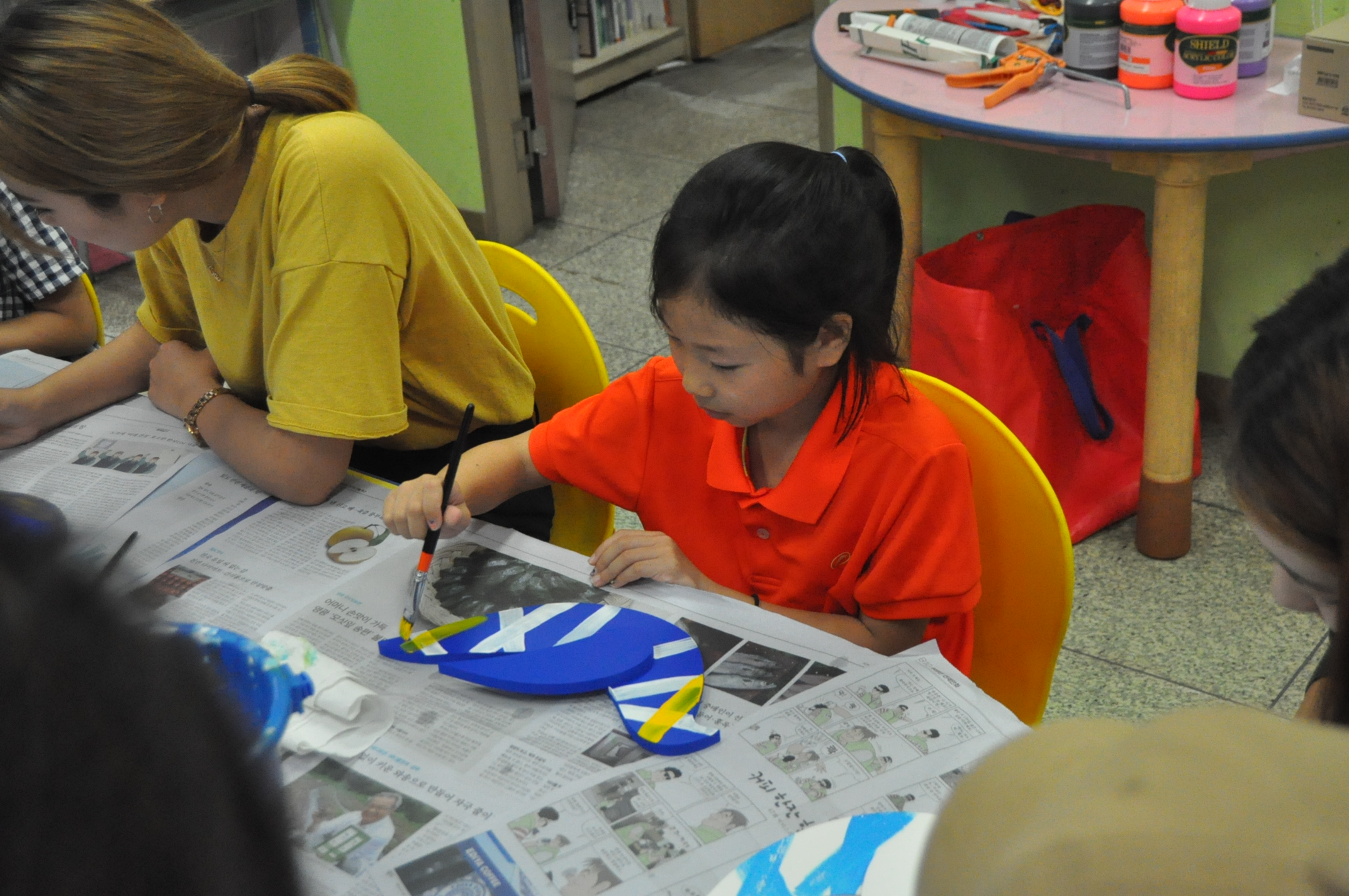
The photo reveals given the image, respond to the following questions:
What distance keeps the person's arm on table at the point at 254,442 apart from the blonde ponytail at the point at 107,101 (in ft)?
0.79

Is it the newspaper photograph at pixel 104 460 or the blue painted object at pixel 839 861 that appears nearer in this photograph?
the blue painted object at pixel 839 861

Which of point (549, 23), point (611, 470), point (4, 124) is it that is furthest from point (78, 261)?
point (549, 23)

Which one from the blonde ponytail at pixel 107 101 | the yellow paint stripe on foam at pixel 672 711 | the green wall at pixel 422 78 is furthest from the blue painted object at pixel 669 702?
the green wall at pixel 422 78

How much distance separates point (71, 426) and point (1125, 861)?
140 centimetres

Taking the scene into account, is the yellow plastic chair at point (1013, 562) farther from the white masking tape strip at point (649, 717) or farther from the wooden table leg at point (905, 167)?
the wooden table leg at point (905, 167)

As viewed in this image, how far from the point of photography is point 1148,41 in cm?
183

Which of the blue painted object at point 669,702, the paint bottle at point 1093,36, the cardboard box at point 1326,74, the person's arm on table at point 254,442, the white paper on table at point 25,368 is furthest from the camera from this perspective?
the paint bottle at point 1093,36

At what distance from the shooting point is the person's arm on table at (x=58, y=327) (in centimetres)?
170

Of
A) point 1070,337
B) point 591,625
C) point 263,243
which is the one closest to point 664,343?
point 1070,337

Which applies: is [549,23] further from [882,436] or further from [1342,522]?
[1342,522]

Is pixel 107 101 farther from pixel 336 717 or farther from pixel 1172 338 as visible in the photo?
pixel 1172 338

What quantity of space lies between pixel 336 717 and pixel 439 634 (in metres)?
0.12

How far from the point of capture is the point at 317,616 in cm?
106

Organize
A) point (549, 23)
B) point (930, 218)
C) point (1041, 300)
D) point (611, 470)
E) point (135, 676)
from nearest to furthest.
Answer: point (135, 676), point (611, 470), point (1041, 300), point (930, 218), point (549, 23)
